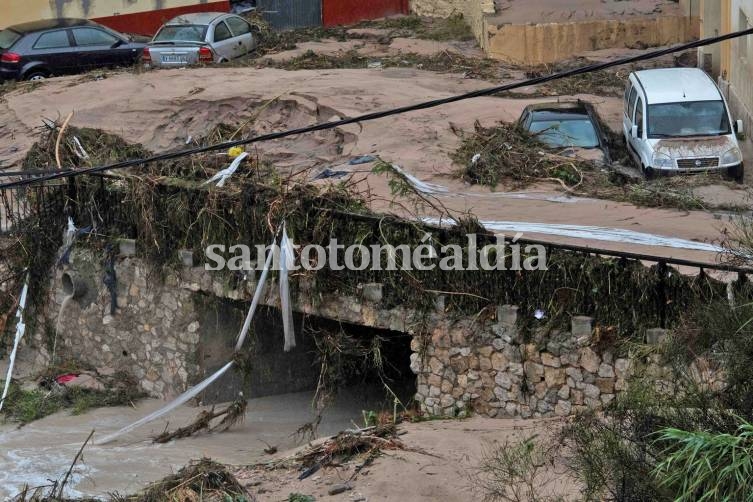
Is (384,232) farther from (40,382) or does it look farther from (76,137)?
(76,137)

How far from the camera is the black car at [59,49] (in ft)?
75.4

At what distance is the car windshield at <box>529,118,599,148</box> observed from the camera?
16.9 metres

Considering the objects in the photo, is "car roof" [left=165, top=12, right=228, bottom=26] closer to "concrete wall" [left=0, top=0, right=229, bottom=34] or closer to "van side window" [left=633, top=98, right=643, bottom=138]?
"concrete wall" [left=0, top=0, right=229, bottom=34]

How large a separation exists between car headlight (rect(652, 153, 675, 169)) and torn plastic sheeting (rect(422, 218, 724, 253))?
11.4 ft

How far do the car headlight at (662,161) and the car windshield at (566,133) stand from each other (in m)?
0.93

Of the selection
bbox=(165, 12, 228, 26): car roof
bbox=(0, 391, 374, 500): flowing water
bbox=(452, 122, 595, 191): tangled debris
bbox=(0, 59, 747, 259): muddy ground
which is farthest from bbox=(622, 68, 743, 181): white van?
bbox=(165, 12, 228, 26): car roof

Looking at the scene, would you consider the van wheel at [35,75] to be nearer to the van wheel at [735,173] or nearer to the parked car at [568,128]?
the parked car at [568,128]

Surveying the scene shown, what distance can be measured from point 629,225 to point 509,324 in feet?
8.81

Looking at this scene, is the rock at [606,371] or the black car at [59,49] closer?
the rock at [606,371]

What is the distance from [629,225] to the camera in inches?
528

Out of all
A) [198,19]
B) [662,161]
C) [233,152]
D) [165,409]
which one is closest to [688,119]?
[662,161]

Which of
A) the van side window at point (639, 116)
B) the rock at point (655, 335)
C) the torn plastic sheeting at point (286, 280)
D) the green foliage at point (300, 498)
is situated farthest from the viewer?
the van side window at point (639, 116)

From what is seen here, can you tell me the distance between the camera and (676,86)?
57.6ft

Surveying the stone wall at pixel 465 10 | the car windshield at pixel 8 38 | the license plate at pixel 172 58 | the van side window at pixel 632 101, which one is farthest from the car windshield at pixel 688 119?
the car windshield at pixel 8 38
